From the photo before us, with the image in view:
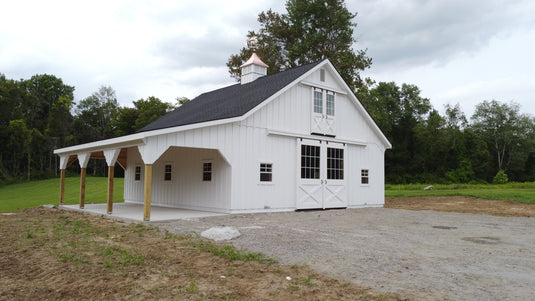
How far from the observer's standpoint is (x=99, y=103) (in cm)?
5488

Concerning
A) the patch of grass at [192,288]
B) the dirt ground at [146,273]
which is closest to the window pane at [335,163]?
the dirt ground at [146,273]

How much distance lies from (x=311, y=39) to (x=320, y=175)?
57.8ft

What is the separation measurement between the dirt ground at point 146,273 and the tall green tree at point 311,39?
24.7m

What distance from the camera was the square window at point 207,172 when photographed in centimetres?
1363

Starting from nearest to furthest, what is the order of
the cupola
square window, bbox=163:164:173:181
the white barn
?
the white barn < square window, bbox=163:164:173:181 < the cupola

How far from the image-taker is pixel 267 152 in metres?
13.7

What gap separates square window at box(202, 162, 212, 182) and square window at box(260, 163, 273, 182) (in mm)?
1734

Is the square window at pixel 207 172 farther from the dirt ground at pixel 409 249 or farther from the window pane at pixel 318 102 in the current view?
the window pane at pixel 318 102

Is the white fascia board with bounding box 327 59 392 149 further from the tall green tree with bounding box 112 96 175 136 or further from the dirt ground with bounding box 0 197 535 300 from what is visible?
the tall green tree with bounding box 112 96 175 136

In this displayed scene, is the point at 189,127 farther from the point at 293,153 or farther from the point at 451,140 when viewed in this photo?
the point at 451,140

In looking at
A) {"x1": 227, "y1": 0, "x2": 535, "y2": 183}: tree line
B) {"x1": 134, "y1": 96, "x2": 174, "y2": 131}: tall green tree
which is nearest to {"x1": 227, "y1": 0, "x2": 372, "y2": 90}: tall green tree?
{"x1": 227, "y1": 0, "x2": 535, "y2": 183}: tree line

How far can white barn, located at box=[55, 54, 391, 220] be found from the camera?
12445 millimetres

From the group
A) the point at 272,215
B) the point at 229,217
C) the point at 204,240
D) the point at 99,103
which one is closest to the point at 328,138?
the point at 272,215

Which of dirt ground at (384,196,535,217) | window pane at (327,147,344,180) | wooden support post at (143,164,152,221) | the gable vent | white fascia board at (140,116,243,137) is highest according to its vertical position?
the gable vent
